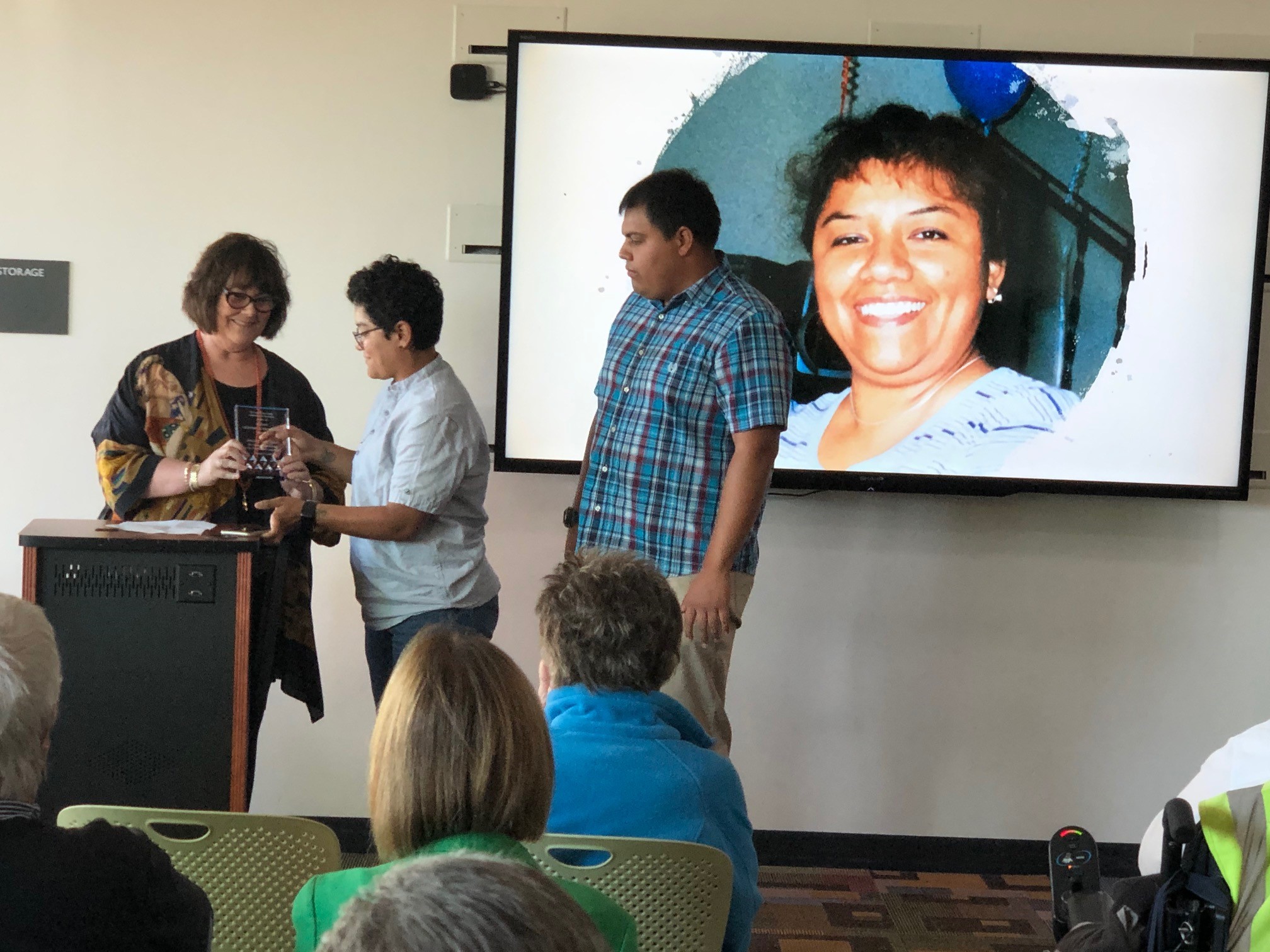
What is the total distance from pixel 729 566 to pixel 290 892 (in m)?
1.12

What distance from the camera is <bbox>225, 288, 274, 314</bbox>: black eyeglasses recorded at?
8.25 feet

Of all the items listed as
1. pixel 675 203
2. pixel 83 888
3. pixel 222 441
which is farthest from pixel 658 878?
pixel 222 441

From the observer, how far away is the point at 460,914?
22.0 inches

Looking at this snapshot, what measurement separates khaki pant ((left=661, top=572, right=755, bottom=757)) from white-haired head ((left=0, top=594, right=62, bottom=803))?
48.9 inches

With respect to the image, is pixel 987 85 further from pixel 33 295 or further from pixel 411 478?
pixel 33 295

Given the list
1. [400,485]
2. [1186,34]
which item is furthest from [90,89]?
[1186,34]

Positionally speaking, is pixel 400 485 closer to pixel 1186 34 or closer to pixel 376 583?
pixel 376 583

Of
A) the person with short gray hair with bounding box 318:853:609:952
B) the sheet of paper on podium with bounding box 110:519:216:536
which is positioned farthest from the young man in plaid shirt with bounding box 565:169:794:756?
the person with short gray hair with bounding box 318:853:609:952

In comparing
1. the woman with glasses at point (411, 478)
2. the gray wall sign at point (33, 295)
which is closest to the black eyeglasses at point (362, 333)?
the woman with glasses at point (411, 478)

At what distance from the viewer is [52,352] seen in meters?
3.08

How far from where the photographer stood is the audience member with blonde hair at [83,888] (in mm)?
1022

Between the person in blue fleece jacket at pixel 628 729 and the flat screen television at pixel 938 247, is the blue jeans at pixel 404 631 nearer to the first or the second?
the flat screen television at pixel 938 247

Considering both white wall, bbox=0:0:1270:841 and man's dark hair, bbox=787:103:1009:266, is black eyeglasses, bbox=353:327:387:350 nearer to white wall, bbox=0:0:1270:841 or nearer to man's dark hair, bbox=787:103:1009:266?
white wall, bbox=0:0:1270:841

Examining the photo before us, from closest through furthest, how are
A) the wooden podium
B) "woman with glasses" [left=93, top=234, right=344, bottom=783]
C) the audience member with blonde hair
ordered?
the audience member with blonde hair
the wooden podium
"woman with glasses" [left=93, top=234, right=344, bottom=783]
